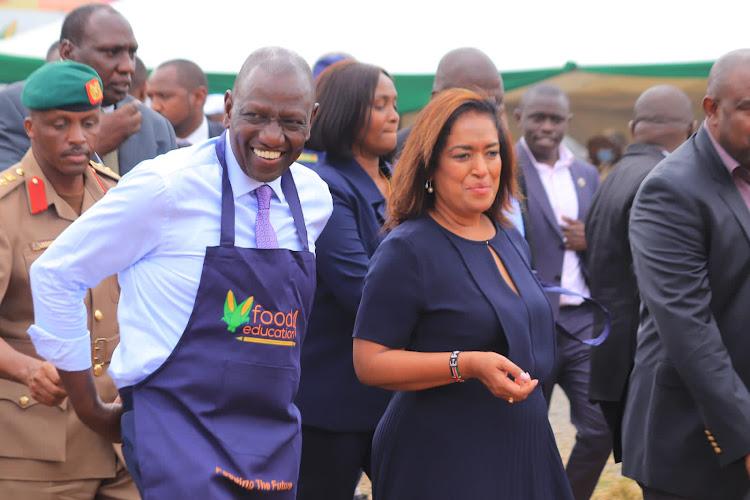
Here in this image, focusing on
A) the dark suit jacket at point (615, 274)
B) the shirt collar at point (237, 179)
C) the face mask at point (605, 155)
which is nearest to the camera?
the shirt collar at point (237, 179)

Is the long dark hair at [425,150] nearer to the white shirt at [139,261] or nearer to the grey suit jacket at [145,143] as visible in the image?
the white shirt at [139,261]

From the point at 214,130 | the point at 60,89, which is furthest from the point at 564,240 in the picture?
the point at 60,89

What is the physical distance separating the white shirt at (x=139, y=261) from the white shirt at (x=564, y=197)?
14.2 feet

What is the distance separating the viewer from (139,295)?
3561mm

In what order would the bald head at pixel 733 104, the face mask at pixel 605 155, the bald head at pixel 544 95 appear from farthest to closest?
the face mask at pixel 605 155
the bald head at pixel 544 95
the bald head at pixel 733 104

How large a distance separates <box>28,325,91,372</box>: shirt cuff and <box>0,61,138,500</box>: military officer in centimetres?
59

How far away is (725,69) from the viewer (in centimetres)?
464

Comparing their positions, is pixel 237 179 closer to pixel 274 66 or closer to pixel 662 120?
pixel 274 66

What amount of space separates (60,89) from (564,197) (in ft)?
14.0

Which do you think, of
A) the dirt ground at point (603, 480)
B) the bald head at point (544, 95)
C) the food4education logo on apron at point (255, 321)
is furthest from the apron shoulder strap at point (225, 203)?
the bald head at point (544, 95)

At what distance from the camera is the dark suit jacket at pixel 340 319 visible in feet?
16.8

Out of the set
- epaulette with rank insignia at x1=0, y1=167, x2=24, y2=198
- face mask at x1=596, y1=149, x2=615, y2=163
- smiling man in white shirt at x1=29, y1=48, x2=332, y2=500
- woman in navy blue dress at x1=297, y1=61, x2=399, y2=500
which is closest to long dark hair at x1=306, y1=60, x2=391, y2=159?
woman in navy blue dress at x1=297, y1=61, x2=399, y2=500

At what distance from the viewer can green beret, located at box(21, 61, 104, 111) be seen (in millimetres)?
4305

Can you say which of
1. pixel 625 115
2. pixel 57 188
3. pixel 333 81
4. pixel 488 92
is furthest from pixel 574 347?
pixel 625 115
